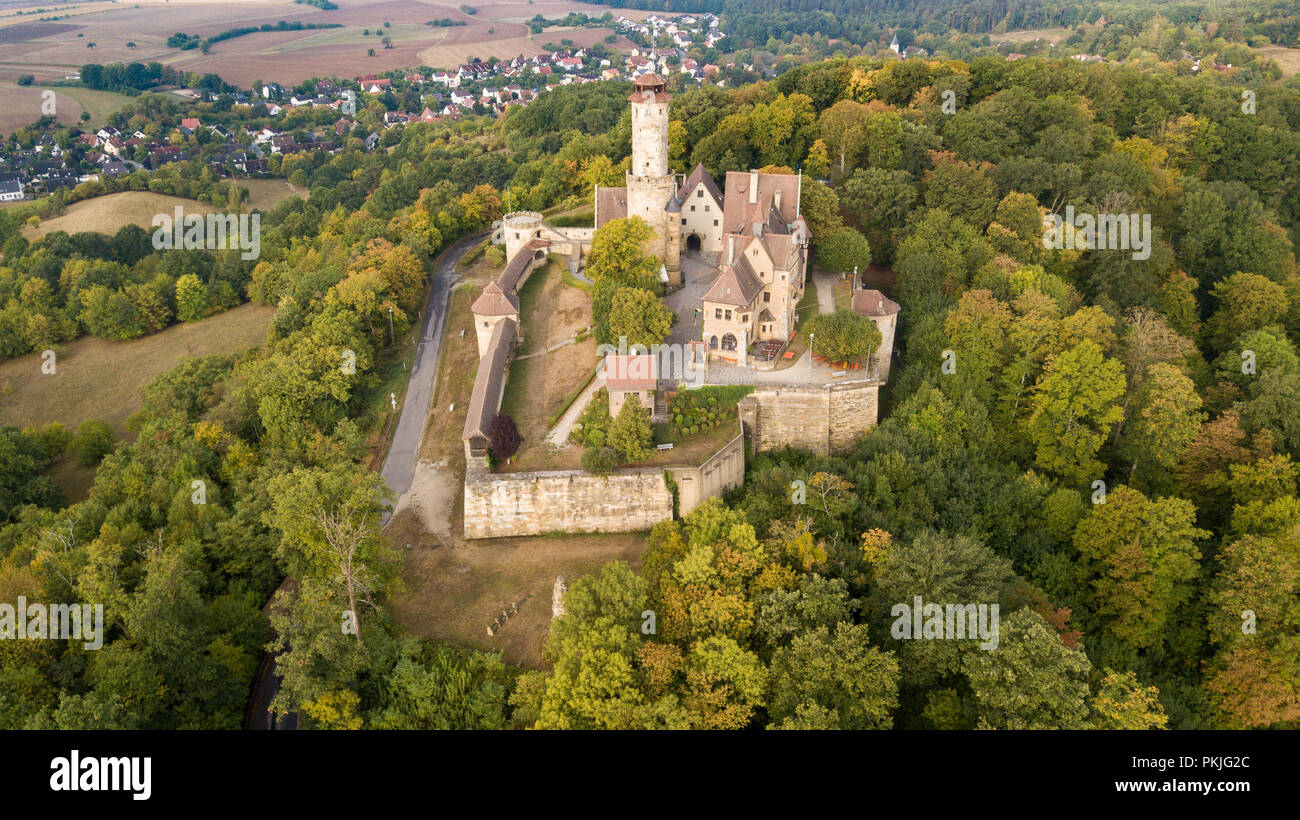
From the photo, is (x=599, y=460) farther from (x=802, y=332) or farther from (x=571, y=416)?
(x=802, y=332)

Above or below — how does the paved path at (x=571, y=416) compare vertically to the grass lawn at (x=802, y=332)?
below

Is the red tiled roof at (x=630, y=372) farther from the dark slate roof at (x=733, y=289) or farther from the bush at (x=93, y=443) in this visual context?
the bush at (x=93, y=443)

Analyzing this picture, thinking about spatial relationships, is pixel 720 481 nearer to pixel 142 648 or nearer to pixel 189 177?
pixel 142 648

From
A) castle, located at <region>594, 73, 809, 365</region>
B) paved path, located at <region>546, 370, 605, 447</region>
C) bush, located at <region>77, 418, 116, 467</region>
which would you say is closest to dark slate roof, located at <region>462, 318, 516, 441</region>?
paved path, located at <region>546, 370, 605, 447</region>

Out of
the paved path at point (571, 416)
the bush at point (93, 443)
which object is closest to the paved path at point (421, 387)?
the paved path at point (571, 416)

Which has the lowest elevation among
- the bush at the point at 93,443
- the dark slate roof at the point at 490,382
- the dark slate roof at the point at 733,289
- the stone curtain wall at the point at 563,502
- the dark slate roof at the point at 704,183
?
the bush at the point at 93,443

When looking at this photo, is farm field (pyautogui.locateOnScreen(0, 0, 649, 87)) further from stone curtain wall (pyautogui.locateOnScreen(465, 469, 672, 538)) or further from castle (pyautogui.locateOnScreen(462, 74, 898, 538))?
stone curtain wall (pyautogui.locateOnScreen(465, 469, 672, 538))

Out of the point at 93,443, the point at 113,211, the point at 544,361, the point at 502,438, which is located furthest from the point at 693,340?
the point at 113,211

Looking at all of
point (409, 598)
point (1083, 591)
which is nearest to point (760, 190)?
point (1083, 591)
